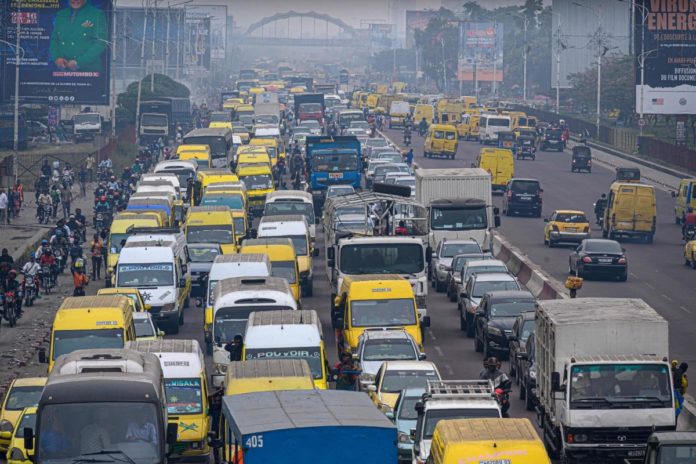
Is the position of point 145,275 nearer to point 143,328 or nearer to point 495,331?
point 143,328

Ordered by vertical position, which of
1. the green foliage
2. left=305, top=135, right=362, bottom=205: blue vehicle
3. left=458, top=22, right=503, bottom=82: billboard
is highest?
left=458, top=22, right=503, bottom=82: billboard

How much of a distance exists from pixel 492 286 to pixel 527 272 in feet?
30.7

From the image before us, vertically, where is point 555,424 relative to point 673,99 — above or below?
below

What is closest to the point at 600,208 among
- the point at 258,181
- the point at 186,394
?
the point at 258,181

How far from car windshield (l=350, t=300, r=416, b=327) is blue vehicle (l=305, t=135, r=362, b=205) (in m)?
29.5

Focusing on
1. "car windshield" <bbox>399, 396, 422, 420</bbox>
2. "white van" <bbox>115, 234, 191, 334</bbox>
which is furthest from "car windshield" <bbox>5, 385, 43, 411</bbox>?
"white van" <bbox>115, 234, 191, 334</bbox>

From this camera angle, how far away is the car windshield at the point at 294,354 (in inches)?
1135

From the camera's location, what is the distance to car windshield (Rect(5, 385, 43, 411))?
26.8m

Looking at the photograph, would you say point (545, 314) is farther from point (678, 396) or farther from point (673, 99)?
point (673, 99)

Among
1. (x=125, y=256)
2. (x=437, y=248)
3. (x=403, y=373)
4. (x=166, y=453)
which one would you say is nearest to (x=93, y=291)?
(x=125, y=256)

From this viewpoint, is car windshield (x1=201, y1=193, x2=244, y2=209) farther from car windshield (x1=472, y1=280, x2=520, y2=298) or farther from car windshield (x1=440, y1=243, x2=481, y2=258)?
car windshield (x1=472, y1=280, x2=520, y2=298)

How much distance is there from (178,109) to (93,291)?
7008 cm

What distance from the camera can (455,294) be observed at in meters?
44.4

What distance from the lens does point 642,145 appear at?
9969cm
